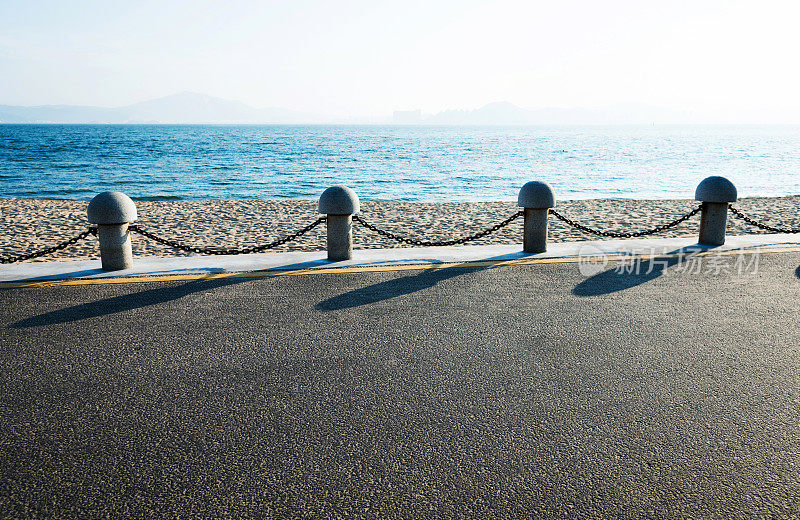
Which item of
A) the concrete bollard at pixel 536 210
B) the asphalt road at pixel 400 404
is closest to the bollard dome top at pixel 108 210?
the asphalt road at pixel 400 404

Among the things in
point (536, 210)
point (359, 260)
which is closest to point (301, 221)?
A: point (359, 260)

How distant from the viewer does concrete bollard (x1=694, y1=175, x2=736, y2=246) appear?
8.09m

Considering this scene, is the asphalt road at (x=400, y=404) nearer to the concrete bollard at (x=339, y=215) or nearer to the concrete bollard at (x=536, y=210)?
the concrete bollard at (x=339, y=215)

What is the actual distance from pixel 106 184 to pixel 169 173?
7.05 meters

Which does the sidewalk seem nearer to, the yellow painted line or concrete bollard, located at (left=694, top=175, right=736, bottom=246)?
the yellow painted line

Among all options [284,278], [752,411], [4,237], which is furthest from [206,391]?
[4,237]

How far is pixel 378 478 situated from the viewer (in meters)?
2.94

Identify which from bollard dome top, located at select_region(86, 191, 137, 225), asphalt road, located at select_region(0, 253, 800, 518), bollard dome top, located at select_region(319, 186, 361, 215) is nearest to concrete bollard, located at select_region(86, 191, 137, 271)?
bollard dome top, located at select_region(86, 191, 137, 225)

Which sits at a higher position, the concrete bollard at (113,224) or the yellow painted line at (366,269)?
the concrete bollard at (113,224)

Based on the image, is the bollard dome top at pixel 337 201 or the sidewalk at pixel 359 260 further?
the bollard dome top at pixel 337 201

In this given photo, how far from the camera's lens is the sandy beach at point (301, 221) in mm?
12180

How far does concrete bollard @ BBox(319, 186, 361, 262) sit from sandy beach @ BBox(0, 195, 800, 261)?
140 inches

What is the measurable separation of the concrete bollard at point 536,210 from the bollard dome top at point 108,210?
4.78 m

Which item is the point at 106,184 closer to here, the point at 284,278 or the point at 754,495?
the point at 284,278
